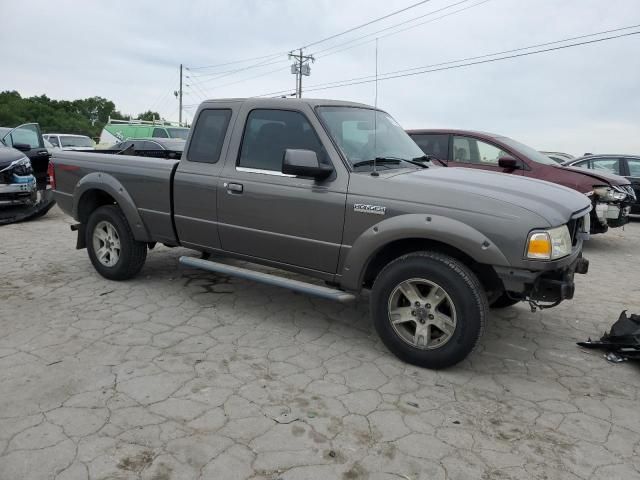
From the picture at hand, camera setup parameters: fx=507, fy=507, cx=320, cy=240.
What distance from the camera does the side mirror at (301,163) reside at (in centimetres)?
368

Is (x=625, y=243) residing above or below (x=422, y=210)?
below

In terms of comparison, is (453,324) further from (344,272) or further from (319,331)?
(319,331)

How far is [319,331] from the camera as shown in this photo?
4312 millimetres

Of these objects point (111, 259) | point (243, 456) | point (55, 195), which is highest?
point (55, 195)

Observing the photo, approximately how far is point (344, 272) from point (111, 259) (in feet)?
9.56

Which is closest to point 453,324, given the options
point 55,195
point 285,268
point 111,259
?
point 285,268

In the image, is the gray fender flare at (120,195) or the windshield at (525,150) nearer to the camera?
the gray fender flare at (120,195)

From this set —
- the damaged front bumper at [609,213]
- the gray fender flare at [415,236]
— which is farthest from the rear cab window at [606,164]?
the gray fender flare at [415,236]

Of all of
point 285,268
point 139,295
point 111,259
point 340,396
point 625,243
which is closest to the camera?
point 340,396

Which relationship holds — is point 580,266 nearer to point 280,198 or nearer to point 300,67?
point 280,198

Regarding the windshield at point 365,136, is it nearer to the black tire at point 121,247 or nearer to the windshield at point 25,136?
the black tire at point 121,247

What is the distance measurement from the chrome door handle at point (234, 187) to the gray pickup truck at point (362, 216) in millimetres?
13

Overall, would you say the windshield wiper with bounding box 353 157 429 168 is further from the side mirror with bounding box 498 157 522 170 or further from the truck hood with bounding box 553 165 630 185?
the truck hood with bounding box 553 165 630 185

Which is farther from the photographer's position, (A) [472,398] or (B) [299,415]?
(A) [472,398]
